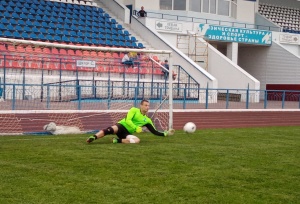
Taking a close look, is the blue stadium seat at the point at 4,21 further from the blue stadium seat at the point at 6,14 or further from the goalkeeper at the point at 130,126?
the goalkeeper at the point at 130,126

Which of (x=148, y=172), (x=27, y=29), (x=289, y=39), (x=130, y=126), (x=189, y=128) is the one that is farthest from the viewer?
(x=289, y=39)

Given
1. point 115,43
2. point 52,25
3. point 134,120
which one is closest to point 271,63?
point 115,43

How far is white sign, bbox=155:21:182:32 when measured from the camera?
31.9 metres

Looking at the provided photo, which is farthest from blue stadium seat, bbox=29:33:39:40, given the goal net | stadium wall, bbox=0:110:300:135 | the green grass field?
the green grass field

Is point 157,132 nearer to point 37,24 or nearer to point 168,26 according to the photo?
point 37,24

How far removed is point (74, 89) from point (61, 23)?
359 inches

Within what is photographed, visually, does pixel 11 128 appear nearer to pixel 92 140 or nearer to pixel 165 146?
pixel 92 140

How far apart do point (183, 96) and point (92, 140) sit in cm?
1187

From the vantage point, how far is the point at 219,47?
1534 inches

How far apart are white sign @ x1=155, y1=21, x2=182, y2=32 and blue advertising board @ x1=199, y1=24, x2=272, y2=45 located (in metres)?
1.62

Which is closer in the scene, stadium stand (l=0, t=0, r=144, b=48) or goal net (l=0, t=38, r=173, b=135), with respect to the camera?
goal net (l=0, t=38, r=173, b=135)

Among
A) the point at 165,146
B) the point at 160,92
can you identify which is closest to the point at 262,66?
the point at 160,92

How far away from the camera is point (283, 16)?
43875 millimetres

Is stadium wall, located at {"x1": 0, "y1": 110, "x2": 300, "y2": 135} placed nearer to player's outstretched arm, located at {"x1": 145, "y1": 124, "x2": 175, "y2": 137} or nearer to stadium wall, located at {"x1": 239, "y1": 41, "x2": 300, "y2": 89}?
player's outstretched arm, located at {"x1": 145, "y1": 124, "x2": 175, "y2": 137}
